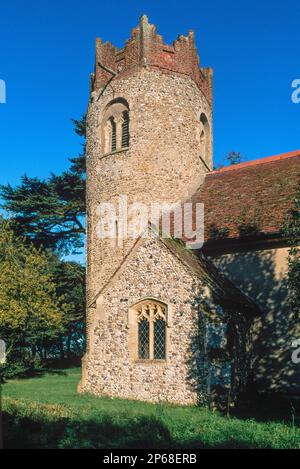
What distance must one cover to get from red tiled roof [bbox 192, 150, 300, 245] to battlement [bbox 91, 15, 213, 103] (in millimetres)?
5254

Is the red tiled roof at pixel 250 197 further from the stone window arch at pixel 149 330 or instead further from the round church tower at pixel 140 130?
the stone window arch at pixel 149 330

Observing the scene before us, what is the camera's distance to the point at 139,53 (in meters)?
20.5

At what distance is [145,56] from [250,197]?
26.8 feet

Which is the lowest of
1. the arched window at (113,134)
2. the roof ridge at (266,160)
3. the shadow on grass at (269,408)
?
the shadow on grass at (269,408)

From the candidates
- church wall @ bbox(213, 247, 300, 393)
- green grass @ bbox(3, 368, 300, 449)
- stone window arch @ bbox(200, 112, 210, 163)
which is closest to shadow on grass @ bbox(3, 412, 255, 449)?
green grass @ bbox(3, 368, 300, 449)

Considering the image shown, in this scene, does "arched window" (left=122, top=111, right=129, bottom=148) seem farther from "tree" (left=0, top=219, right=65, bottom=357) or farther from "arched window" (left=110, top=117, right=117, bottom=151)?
"tree" (left=0, top=219, right=65, bottom=357)

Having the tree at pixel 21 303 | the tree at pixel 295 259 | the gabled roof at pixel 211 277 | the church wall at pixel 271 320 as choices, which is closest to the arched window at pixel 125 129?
the tree at pixel 21 303

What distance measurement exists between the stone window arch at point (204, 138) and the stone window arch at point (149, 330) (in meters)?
10.7

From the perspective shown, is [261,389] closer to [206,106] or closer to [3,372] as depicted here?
[3,372]

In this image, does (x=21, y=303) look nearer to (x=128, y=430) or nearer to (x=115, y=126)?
(x=115, y=126)

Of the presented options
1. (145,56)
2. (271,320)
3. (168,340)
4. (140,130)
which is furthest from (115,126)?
(168,340)

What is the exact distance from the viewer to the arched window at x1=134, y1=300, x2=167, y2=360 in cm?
1309

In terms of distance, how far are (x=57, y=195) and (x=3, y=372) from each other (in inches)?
498

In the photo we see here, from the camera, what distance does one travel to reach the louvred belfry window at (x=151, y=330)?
1309cm
